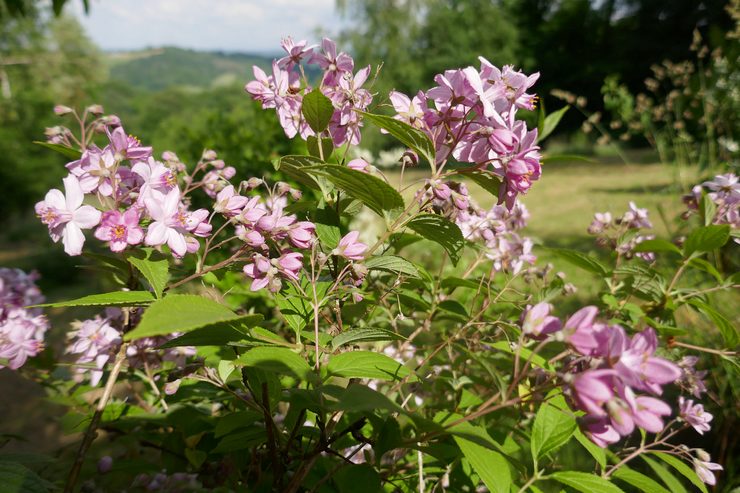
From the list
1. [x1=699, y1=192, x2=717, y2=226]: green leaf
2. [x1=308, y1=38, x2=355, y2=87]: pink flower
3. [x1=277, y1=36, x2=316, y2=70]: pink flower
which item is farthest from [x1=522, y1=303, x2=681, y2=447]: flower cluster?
[x1=699, y1=192, x2=717, y2=226]: green leaf

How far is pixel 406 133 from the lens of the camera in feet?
2.76

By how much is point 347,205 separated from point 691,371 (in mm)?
1157

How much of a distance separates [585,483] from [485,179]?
1.90ft

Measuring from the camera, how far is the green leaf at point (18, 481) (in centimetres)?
87

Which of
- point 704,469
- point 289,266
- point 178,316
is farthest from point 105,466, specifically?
point 704,469

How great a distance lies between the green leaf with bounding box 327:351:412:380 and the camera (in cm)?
80

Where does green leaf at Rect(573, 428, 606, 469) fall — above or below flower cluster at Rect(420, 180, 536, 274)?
below

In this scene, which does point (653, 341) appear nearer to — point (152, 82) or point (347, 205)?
point (347, 205)

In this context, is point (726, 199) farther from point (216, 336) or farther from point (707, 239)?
point (216, 336)

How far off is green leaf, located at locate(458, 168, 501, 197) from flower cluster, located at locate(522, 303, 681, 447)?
1.04 feet

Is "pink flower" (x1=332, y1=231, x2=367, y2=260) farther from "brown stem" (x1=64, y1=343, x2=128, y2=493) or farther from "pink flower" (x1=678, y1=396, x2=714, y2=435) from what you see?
"pink flower" (x1=678, y1=396, x2=714, y2=435)

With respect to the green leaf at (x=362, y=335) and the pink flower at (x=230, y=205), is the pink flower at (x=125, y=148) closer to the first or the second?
the pink flower at (x=230, y=205)

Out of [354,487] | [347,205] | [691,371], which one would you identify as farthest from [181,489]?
[691,371]

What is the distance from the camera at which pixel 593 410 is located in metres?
0.62
